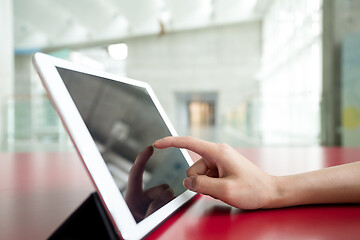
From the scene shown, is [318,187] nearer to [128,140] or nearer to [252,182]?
Result: [252,182]

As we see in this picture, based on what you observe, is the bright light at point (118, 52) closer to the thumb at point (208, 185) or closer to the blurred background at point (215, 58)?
the blurred background at point (215, 58)

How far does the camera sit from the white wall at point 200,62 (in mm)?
12273

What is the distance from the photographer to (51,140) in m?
5.79

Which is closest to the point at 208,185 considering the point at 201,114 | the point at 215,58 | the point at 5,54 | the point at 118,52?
the point at 5,54

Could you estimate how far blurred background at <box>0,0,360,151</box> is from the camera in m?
4.47

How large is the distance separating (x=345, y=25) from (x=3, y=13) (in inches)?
260

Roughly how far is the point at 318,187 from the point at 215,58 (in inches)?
478

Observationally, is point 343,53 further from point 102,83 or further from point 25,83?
point 25,83

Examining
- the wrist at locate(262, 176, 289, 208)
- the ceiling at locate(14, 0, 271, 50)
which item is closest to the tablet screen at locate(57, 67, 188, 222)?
the wrist at locate(262, 176, 289, 208)

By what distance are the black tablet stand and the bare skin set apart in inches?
5.5

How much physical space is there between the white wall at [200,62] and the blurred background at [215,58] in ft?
0.15

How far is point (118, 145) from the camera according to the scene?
37 centimetres

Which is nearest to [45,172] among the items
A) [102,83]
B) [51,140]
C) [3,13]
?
[102,83]

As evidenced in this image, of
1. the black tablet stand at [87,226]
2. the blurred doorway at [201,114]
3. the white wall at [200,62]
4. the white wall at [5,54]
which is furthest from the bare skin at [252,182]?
the blurred doorway at [201,114]
